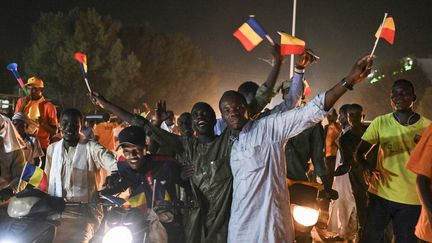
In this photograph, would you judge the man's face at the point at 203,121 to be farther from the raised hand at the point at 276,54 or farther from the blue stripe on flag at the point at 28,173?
the blue stripe on flag at the point at 28,173

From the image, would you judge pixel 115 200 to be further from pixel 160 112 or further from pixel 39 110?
pixel 39 110

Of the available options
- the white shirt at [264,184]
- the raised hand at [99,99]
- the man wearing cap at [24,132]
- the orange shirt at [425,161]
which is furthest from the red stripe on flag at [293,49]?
the man wearing cap at [24,132]

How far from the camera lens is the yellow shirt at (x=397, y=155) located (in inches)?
204

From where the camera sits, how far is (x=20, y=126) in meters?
7.30

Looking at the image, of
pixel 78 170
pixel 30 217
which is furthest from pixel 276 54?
pixel 30 217

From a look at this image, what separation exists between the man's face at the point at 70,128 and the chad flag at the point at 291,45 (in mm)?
2308

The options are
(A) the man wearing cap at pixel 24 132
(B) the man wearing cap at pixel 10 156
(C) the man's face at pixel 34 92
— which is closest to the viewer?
(B) the man wearing cap at pixel 10 156

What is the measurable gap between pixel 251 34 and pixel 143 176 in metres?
1.74

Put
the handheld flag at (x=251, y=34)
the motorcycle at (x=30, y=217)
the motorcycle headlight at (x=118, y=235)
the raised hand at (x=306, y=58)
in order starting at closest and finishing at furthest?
the motorcycle headlight at (x=118, y=235)
the motorcycle at (x=30, y=217)
the raised hand at (x=306, y=58)
the handheld flag at (x=251, y=34)

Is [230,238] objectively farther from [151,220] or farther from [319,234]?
[319,234]

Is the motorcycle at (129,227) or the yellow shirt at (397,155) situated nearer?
the motorcycle at (129,227)

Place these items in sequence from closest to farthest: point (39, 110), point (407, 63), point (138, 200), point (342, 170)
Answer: point (138, 200)
point (342, 170)
point (39, 110)
point (407, 63)

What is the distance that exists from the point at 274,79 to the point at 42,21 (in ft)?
124

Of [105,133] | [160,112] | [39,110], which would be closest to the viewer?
[160,112]
